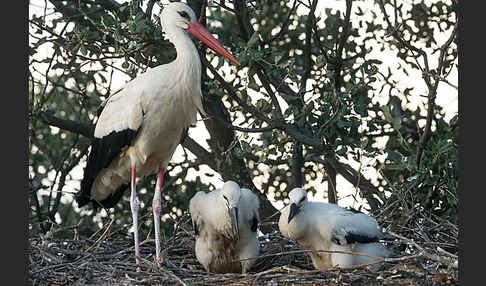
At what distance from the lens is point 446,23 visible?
23.5ft

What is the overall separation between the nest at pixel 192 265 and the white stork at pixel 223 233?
0.48 feet

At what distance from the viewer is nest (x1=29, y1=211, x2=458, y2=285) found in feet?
16.0

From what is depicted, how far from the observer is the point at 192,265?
6160mm

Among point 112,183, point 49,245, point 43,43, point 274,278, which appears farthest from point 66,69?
point 274,278

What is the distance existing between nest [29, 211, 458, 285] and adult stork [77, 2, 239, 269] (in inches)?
10.1

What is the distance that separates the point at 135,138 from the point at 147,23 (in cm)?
80

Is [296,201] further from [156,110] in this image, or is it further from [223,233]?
[156,110]

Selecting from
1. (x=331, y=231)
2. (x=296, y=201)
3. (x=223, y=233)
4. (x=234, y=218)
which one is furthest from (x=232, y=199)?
(x=331, y=231)

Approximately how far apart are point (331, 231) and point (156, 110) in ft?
4.76

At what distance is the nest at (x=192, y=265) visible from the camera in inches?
191

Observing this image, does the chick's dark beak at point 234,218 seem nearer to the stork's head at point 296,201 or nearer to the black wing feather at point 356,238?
the stork's head at point 296,201

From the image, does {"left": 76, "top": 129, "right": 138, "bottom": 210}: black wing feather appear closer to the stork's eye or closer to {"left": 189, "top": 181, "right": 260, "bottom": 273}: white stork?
{"left": 189, "top": 181, "right": 260, "bottom": 273}: white stork

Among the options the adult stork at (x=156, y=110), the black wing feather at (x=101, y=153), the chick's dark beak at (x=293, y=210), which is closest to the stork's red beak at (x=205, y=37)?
the adult stork at (x=156, y=110)

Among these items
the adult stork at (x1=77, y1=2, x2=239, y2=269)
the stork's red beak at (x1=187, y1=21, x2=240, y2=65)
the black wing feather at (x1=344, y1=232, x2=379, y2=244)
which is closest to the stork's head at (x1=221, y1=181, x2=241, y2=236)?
the adult stork at (x1=77, y1=2, x2=239, y2=269)
